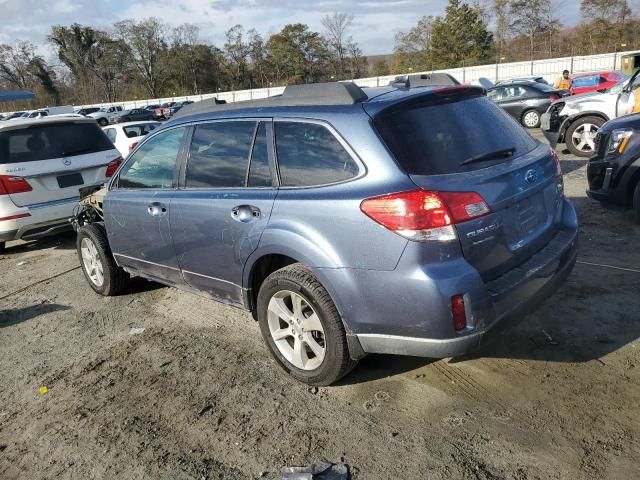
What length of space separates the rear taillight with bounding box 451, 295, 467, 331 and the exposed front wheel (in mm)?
15299

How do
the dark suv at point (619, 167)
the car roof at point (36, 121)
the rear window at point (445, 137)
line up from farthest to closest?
the car roof at point (36, 121)
the dark suv at point (619, 167)
the rear window at point (445, 137)

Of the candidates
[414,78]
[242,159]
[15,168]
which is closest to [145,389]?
[242,159]

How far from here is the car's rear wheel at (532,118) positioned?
16.2 metres

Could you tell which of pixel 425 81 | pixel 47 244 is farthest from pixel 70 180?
pixel 425 81

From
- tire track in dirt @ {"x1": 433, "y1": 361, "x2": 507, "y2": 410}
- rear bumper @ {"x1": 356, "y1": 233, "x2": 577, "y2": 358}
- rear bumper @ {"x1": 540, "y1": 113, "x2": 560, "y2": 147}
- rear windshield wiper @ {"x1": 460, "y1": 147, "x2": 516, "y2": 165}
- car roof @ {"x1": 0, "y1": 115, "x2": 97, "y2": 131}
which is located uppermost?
car roof @ {"x1": 0, "y1": 115, "x2": 97, "y2": 131}

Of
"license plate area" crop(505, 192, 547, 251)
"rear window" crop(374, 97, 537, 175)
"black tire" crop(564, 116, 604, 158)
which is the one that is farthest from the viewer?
"black tire" crop(564, 116, 604, 158)

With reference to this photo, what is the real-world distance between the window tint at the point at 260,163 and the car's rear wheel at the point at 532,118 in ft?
48.8

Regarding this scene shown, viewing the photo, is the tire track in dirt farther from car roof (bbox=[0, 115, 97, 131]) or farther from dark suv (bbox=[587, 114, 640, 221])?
car roof (bbox=[0, 115, 97, 131])

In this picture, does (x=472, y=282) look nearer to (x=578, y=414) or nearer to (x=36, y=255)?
(x=578, y=414)

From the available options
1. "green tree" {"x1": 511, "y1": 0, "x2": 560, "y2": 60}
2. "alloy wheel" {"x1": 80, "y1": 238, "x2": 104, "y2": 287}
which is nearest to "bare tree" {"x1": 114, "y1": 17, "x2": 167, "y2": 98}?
"green tree" {"x1": 511, "y1": 0, "x2": 560, "y2": 60}

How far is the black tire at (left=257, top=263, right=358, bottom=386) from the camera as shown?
293 cm

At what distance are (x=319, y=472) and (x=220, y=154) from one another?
214 cm

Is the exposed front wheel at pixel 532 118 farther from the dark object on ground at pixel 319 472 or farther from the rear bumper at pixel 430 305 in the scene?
the dark object on ground at pixel 319 472

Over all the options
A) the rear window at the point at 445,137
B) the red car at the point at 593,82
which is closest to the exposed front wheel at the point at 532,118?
the red car at the point at 593,82
